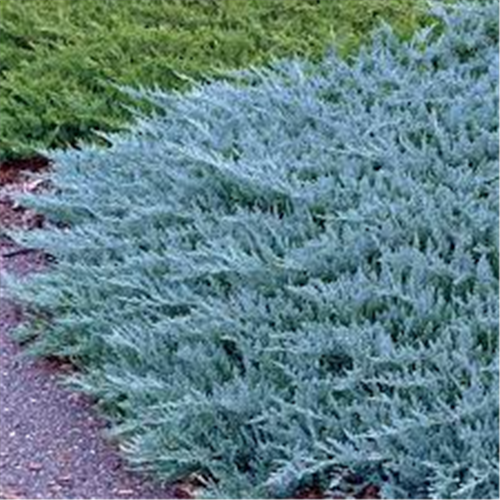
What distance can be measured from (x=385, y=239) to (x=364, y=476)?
2.49 feet

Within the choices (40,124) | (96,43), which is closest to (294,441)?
(40,124)

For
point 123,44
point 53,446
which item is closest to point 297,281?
point 53,446

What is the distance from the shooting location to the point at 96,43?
19.2 ft

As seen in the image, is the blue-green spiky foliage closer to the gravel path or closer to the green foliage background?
the gravel path

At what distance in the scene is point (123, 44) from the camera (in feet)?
19.2

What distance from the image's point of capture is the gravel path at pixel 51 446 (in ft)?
11.4

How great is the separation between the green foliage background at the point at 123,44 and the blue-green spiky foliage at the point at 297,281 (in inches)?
25.8

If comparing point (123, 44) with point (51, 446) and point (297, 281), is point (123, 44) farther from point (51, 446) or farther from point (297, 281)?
point (51, 446)

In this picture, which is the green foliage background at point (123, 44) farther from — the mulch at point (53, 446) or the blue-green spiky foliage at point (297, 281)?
the mulch at point (53, 446)

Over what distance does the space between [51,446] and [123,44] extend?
256 centimetres

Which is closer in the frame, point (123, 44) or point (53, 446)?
point (53, 446)

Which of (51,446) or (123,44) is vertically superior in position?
(123,44)

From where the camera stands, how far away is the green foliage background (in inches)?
215

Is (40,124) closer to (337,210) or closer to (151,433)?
(337,210)
